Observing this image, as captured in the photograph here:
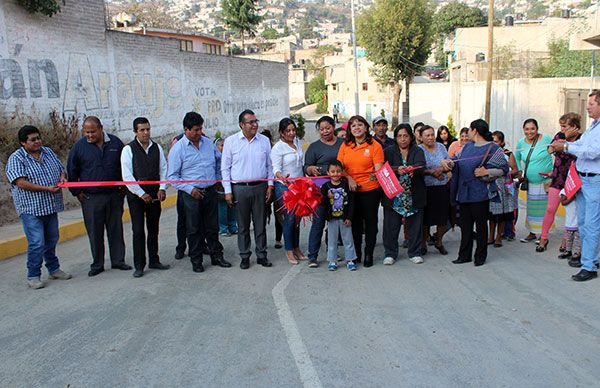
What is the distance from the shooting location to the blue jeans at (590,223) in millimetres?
6273

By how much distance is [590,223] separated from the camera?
250 inches

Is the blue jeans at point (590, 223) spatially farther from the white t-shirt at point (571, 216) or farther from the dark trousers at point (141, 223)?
the dark trousers at point (141, 223)

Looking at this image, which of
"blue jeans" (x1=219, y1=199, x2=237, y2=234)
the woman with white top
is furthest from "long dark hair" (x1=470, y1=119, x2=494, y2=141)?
"blue jeans" (x1=219, y1=199, x2=237, y2=234)

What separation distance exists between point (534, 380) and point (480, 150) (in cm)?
364

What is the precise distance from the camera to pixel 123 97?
15.8m

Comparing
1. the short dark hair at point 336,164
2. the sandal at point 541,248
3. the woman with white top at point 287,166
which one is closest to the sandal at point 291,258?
the woman with white top at point 287,166

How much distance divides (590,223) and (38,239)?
20.5 ft

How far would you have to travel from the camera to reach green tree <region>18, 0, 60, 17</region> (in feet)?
40.2

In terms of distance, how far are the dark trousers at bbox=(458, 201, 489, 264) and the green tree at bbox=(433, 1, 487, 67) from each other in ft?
203

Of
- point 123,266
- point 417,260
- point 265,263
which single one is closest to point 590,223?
point 417,260

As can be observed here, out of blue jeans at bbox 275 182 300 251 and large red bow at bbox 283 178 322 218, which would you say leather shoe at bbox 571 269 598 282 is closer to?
large red bow at bbox 283 178 322 218

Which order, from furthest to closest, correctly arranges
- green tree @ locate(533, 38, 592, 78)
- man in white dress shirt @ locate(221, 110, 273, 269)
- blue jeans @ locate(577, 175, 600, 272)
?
1. green tree @ locate(533, 38, 592, 78)
2. man in white dress shirt @ locate(221, 110, 273, 269)
3. blue jeans @ locate(577, 175, 600, 272)

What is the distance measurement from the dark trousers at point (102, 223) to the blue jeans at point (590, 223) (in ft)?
18.2

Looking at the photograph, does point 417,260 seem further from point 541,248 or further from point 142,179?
point 142,179
